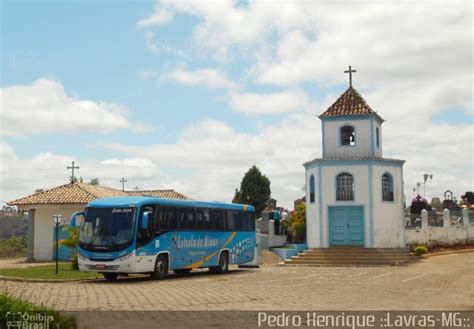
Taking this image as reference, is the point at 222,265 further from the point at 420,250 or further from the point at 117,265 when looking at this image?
the point at 420,250

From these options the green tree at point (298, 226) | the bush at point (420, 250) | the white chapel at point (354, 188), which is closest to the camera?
the white chapel at point (354, 188)

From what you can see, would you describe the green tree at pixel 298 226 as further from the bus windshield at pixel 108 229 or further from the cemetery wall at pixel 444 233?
the bus windshield at pixel 108 229

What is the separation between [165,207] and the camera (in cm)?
2205

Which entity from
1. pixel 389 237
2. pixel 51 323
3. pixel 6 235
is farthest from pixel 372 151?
pixel 6 235

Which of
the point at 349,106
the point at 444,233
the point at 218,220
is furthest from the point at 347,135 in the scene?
the point at 218,220

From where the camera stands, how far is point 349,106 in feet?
112

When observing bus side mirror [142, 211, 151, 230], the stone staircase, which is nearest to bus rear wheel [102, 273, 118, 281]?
bus side mirror [142, 211, 151, 230]

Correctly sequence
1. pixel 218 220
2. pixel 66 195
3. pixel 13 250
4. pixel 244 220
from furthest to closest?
1. pixel 13 250
2. pixel 66 195
3. pixel 244 220
4. pixel 218 220

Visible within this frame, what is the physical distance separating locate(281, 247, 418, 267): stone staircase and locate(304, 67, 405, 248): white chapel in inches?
24.3

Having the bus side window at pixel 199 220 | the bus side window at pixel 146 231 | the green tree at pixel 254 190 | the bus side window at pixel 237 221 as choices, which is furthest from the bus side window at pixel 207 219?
the green tree at pixel 254 190

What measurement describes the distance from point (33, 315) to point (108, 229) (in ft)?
39.5

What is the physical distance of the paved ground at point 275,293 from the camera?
13477 millimetres

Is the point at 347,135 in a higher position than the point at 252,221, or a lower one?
higher

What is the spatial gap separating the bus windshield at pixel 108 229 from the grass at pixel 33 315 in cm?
1129
